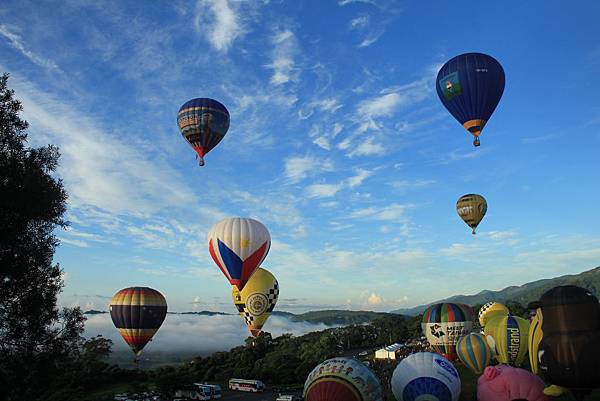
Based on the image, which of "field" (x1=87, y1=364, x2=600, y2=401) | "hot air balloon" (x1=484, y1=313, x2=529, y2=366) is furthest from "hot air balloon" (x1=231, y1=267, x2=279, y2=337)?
"hot air balloon" (x1=484, y1=313, x2=529, y2=366)

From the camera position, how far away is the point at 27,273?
12484 millimetres

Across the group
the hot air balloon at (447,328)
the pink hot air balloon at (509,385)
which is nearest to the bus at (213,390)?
the hot air balloon at (447,328)

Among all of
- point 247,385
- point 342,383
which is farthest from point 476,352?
point 247,385

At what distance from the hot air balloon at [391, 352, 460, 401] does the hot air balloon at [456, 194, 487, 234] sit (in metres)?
27.4

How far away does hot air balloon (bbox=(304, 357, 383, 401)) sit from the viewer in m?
13.6

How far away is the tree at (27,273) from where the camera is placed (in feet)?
38.7

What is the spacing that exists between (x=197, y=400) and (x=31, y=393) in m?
20.6

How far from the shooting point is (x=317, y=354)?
44.4 metres

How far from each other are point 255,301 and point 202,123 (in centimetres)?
1503

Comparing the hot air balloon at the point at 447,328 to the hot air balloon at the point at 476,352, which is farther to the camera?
the hot air balloon at the point at 447,328

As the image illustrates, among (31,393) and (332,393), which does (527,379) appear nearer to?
(332,393)

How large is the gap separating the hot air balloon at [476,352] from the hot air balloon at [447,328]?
413 centimetres

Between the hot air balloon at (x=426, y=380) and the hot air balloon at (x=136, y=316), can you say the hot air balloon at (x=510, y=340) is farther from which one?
the hot air balloon at (x=136, y=316)

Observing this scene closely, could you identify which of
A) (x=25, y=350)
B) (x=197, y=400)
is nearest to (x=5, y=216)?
(x=25, y=350)
